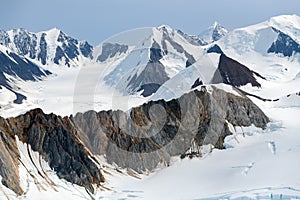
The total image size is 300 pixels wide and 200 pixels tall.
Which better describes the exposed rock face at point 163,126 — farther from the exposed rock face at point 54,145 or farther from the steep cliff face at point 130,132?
the exposed rock face at point 54,145

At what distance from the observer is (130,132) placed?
81.6 metres

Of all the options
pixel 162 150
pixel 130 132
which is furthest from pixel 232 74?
pixel 162 150

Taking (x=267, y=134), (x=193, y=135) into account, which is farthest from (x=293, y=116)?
(x=193, y=135)

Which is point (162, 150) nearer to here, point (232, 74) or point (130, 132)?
point (130, 132)

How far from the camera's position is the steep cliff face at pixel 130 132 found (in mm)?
69188

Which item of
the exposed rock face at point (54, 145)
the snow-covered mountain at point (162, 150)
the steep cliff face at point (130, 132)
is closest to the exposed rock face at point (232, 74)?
the snow-covered mountain at point (162, 150)

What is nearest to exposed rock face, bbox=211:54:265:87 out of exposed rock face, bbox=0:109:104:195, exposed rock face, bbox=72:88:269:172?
exposed rock face, bbox=72:88:269:172

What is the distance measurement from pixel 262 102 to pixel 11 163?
54457mm

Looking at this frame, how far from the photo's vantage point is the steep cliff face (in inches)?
2724

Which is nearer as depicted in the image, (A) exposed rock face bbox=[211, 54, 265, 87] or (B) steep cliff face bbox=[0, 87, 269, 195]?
(B) steep cliff face bbox=[0, 87, 269, 195]

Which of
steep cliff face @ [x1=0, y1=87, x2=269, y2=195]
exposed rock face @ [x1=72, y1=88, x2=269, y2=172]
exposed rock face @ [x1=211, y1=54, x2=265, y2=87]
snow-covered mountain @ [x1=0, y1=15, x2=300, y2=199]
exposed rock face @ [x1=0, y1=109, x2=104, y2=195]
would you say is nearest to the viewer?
snow-covered mountain @ [x1=0, y1=15, x2=300, y2=199]

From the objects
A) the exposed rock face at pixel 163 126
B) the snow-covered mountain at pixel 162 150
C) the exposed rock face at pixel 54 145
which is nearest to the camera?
the snow-covered mountain at pixel 162 150

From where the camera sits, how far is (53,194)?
60531mm

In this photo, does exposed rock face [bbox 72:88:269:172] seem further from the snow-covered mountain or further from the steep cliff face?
the snow-covered mountain
